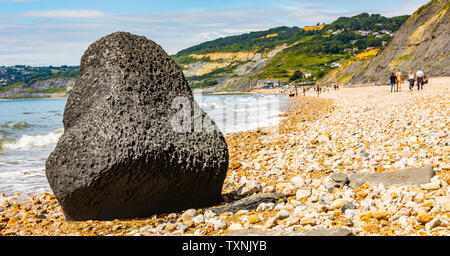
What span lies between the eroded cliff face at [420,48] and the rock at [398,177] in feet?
153

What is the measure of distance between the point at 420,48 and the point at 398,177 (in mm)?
59980

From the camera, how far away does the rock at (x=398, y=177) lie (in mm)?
4816

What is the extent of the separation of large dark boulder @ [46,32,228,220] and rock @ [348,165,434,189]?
2.13 metres

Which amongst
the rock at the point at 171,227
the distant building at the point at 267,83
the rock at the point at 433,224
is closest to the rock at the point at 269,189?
the rock at the point at 171,227

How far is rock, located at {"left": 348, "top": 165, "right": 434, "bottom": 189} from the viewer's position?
15.8 ft

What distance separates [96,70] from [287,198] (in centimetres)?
371

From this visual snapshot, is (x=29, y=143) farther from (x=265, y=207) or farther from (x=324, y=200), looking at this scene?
(x=324, y=200)

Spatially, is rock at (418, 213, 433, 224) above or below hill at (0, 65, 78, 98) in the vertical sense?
below

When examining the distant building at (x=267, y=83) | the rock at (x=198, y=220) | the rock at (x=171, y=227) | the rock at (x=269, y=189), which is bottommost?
the rock at (x=171, y=227)

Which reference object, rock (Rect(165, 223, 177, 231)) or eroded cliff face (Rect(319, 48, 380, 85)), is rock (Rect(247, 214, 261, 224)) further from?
eroded cliff face (Rect(319, 48, 380, 85))

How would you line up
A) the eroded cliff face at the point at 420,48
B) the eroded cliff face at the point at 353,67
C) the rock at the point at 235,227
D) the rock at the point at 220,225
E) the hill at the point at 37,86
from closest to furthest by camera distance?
the rock at the point at 235,227 < the rock at the point at 220,225 < the eroded cliff face at the point at 420,48 < the eroded cliff face at the point at 353,67 < the hill at the point at 37,86

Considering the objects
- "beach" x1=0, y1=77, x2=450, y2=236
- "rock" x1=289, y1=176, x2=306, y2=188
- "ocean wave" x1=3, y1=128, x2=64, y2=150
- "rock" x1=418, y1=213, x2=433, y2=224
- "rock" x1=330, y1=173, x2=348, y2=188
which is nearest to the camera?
"rock" x1=418, y1=213, x2=433, y2=224

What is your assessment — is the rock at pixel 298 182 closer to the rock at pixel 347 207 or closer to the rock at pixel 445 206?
the rock at pixel 347 207

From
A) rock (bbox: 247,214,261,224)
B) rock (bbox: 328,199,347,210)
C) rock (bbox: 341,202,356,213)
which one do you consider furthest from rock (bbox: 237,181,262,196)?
rock (bbox: 341,202,356,213)
